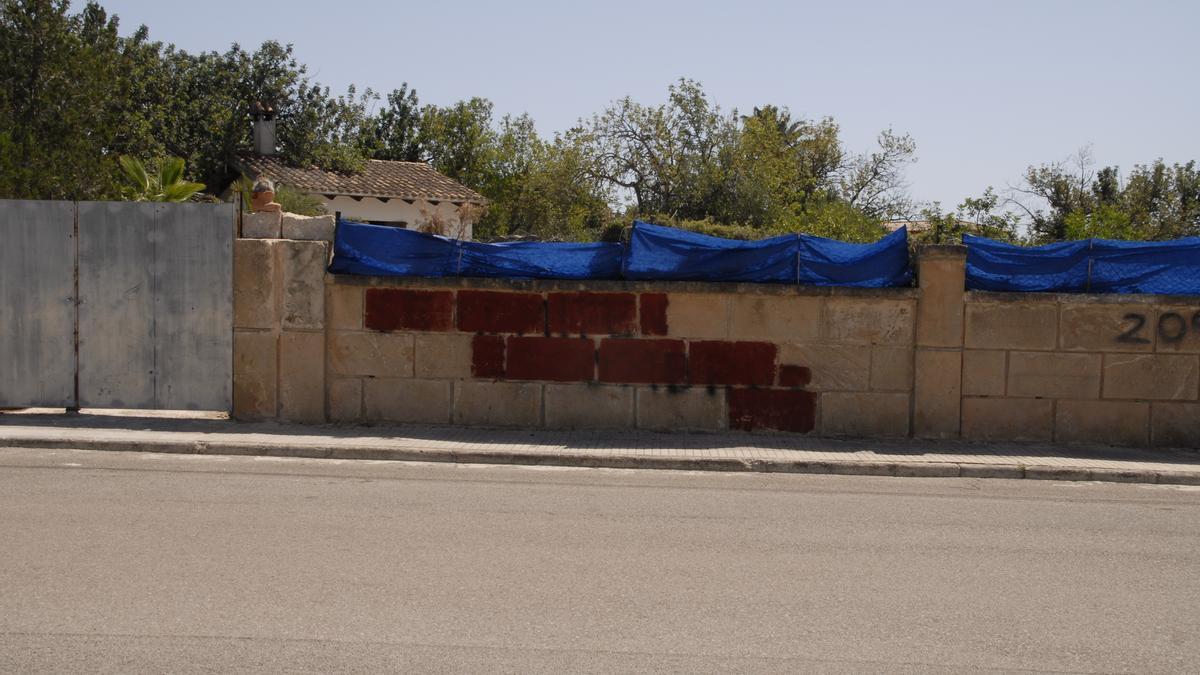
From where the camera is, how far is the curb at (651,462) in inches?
416

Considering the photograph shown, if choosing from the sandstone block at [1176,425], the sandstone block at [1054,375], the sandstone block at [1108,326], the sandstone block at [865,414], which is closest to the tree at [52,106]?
the sandstone block at [865,414]

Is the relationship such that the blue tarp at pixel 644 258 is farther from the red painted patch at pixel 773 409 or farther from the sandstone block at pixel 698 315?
the red painted patch at pixel 773 409

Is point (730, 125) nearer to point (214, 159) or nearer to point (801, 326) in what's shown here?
point (214, 159)

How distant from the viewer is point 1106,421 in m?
12.0

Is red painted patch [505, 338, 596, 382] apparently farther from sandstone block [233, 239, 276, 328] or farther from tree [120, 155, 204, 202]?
tree [120, 155, 204, 202]

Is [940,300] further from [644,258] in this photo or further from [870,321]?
[644,258]

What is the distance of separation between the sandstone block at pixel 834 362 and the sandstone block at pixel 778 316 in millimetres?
134

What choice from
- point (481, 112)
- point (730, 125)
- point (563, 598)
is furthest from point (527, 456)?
point (481, 112)

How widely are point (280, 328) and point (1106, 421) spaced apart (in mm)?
9245

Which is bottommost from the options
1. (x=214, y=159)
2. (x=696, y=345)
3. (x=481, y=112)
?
(x=696, y=345)

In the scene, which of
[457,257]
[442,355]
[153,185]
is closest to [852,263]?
[457,257]

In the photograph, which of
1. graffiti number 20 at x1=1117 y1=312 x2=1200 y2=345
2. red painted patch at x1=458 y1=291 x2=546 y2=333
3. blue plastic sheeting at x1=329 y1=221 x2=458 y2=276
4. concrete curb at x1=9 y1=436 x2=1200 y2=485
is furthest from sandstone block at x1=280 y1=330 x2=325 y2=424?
graffiti number 20 at x1=1117 y1=312 x2=1200 y2=345

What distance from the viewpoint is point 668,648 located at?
5219 mm

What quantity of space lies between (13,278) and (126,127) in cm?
2253
